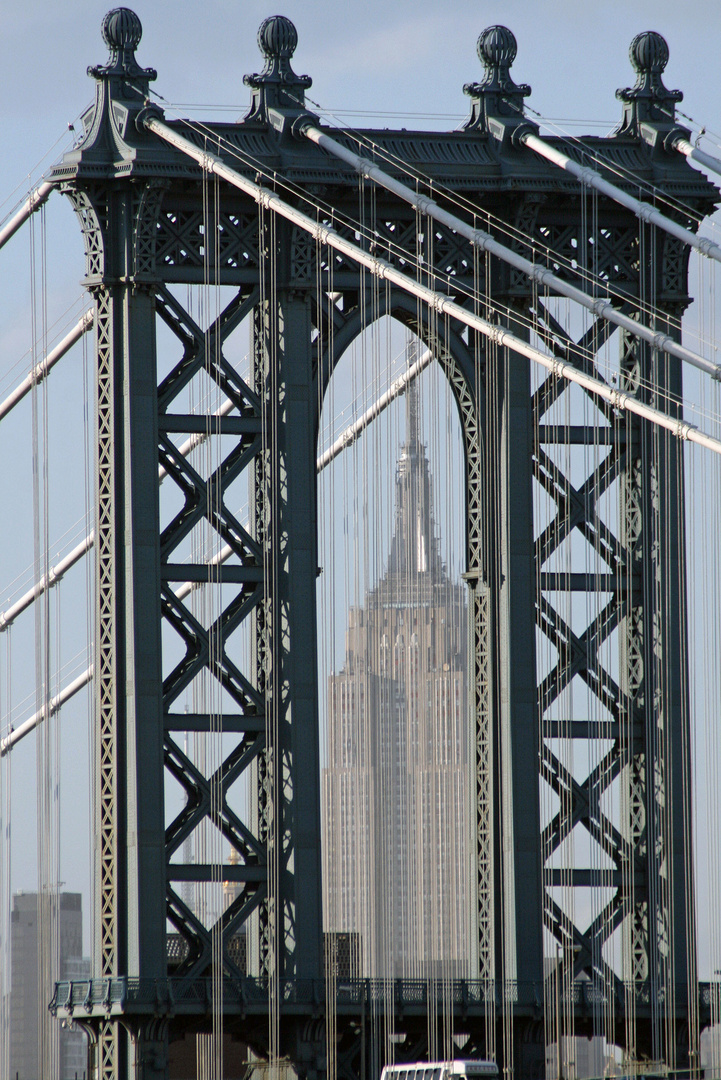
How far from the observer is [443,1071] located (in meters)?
40.2

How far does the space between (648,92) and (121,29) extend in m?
10.0

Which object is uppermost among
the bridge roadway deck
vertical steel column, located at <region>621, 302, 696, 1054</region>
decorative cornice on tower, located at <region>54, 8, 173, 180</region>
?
decorative cornice on tower, located at <region>54, 8, 173, 180</region>

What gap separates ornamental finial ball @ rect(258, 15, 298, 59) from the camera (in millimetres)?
44500

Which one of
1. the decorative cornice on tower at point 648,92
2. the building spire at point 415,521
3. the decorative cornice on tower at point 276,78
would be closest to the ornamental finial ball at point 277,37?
the decorative cornice on tower at point 276,78

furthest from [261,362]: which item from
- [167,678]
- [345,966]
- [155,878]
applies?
[345,966]

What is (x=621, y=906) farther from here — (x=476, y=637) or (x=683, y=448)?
(x=683, y=448)

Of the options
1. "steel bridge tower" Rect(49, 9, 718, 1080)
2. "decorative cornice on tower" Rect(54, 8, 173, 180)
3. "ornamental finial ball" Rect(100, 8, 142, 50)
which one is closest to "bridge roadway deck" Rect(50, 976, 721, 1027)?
"steel bridge tower" Rect(49, 9, 718, 1080)

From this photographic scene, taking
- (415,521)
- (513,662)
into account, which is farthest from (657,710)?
(415,521)

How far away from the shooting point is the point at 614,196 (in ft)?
145

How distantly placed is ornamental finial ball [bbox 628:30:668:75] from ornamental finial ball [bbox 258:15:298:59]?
21.9 ft

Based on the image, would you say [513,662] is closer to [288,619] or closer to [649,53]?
[288,619]

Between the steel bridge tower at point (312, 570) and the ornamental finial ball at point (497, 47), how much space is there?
0.04 meters

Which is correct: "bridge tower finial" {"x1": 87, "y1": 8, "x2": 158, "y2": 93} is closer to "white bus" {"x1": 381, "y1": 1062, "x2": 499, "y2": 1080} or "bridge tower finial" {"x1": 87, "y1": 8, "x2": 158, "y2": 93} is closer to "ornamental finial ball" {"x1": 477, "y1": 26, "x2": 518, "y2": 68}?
"ornamental finial ball" {"x1": 477, "y1": 26, "x2": 518, "y2": 68}

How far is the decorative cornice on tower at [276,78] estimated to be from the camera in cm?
4447
